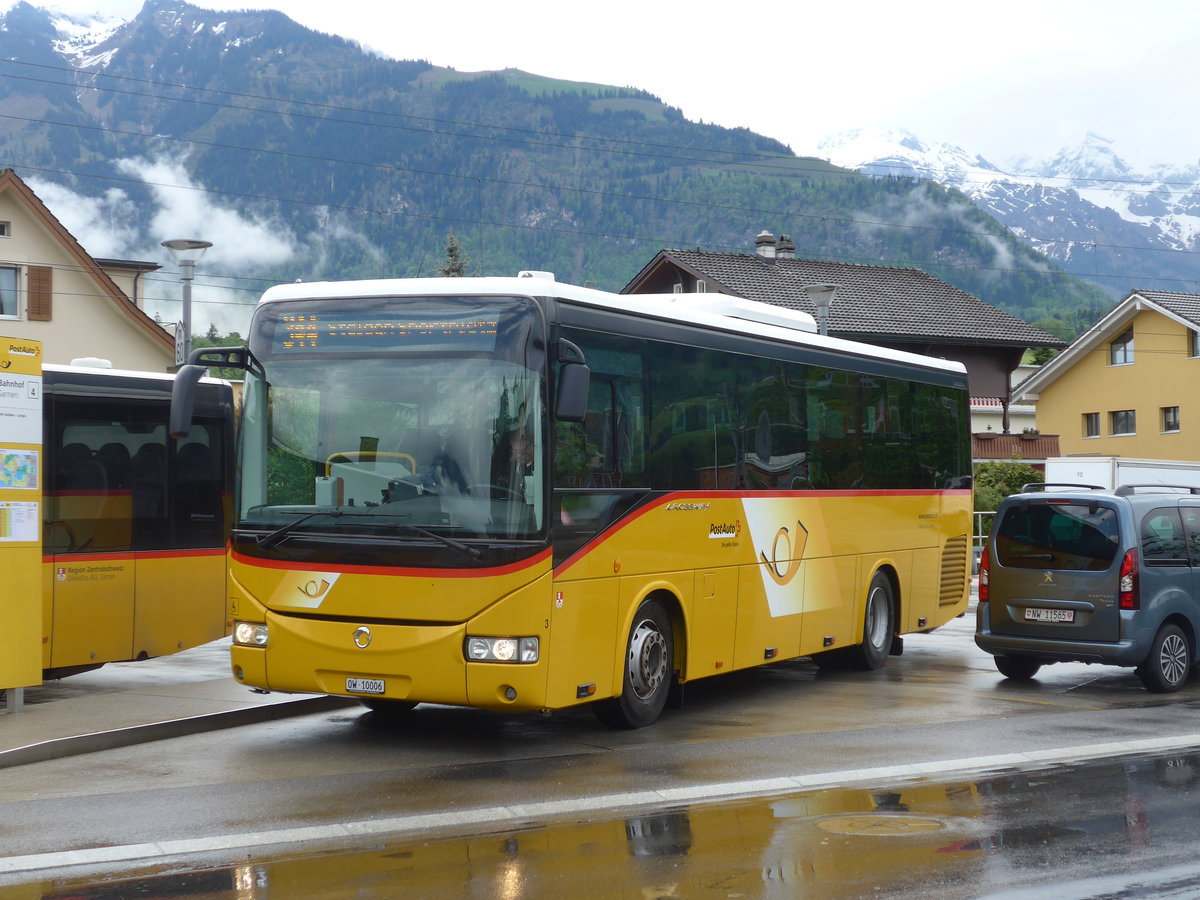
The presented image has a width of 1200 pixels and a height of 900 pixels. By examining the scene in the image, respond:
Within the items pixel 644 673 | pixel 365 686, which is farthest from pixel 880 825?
pixel 365 686

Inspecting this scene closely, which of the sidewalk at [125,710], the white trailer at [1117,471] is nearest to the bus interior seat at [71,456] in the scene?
the sidewalk at [125,710]

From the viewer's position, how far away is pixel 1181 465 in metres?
39.0

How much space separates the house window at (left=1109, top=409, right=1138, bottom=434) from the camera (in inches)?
2437

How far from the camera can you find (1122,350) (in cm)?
6209

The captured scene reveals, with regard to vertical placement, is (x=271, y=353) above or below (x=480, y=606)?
above

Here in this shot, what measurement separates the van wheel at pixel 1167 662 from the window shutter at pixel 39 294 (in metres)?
36.9

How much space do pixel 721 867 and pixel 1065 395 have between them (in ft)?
201

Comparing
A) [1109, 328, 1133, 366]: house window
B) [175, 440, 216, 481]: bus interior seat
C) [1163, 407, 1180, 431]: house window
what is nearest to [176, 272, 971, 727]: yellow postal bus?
[175, 440, 216, 481]: bus interior seat

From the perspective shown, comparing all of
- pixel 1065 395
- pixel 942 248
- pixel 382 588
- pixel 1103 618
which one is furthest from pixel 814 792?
pixel 942 248

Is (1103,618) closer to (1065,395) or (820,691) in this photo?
(820,691)

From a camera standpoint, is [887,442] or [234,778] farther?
[887,442]

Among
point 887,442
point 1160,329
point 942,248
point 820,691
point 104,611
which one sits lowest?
point 820,691

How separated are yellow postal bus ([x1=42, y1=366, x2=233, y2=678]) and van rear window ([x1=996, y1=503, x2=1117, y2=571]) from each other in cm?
750

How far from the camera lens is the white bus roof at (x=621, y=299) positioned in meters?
10.3
